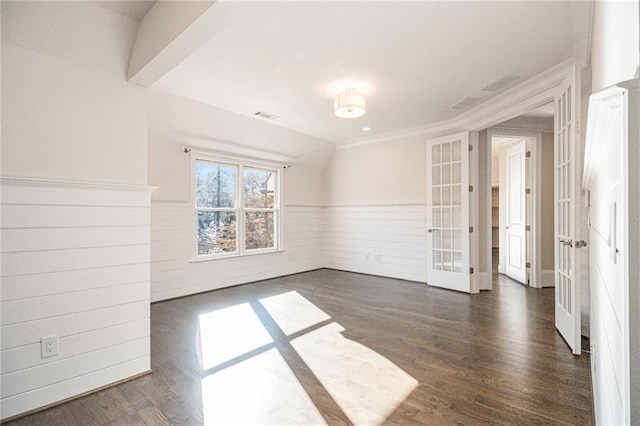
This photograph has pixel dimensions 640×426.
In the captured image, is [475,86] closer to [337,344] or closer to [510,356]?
[510,356]

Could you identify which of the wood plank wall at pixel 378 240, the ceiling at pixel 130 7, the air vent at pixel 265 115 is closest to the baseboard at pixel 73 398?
the ceiling at pixel 130 7

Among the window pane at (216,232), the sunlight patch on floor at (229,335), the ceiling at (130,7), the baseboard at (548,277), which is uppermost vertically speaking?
the ceiling at (130,7)

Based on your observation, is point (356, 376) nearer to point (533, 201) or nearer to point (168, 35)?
point (168, 35)

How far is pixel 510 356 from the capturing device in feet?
8.35

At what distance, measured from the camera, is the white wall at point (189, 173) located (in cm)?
409

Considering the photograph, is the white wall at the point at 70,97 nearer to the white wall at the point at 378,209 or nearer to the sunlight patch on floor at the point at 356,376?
the sunlight patch on floor at the point at 356,376

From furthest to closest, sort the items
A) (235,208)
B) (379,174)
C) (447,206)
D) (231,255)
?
(379,174)
(235,208)
(231,255)
(447,206)

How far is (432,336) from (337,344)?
0.94 m

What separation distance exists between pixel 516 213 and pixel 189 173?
18.2 feet

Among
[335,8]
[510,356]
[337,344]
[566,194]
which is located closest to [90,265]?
[337,344]

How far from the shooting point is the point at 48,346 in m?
1.93

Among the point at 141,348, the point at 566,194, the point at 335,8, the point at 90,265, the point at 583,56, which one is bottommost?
the point at 141,348

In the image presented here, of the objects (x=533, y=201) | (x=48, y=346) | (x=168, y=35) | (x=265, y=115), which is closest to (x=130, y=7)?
(x=168, y=35)

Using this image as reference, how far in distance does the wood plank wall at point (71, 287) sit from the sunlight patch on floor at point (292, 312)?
4.50 ft
